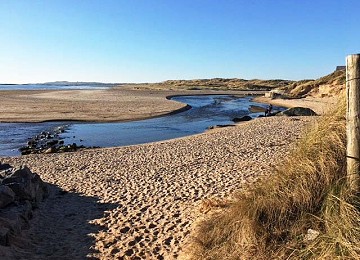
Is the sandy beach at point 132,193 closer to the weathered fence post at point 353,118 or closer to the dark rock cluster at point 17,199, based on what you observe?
the dark rock cluster at point 17,199

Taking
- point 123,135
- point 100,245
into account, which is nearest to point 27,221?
point 100,245

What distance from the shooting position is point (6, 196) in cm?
755

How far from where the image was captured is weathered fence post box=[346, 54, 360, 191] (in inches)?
165

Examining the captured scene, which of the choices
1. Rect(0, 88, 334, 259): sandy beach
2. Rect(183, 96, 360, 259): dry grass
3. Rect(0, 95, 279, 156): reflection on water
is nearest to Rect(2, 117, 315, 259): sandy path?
Rect(0, 88, 334, 259): sandy beach

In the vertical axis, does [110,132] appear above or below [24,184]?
below

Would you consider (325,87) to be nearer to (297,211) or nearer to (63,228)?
(63,228)

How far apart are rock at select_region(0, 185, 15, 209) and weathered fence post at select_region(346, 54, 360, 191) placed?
21.6 ft

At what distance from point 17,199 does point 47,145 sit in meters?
13.2

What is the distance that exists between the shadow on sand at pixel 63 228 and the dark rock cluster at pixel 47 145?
9107 millimetres

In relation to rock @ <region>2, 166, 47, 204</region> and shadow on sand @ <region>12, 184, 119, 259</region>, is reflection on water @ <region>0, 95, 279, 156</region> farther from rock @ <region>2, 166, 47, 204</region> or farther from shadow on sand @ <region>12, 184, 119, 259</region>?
shadow on sand @ <region>12, 184, 119, 259</region>

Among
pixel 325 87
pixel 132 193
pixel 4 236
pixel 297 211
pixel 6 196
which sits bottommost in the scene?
pixel 132 193

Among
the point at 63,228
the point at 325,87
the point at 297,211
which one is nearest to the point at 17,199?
the point at 63,228

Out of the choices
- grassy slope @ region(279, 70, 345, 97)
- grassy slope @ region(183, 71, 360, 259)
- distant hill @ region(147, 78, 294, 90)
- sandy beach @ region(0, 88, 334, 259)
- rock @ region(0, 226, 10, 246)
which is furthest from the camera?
distant hill @ region(147, 78, 294, 90)

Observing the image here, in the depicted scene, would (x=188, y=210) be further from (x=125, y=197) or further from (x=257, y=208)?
(x=257, y=208)
